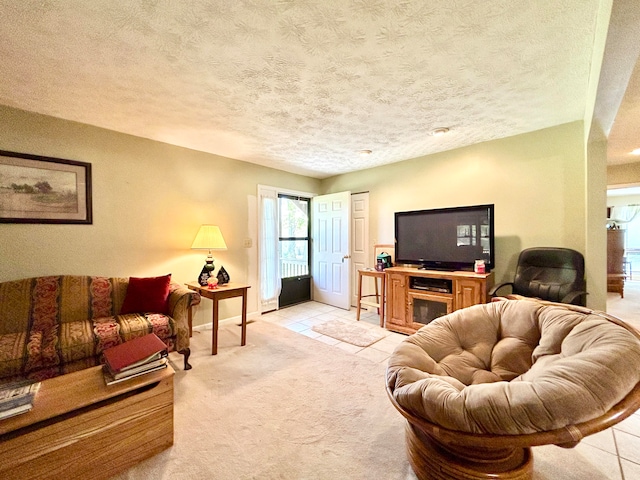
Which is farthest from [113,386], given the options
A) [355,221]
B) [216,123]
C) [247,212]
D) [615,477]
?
[355,221]

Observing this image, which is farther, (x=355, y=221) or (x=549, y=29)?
(x=355, y=221)

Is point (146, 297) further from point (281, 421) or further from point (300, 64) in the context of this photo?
point (300, 64)

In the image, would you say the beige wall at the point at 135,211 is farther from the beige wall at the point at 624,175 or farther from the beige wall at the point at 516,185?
the beige wall at the point at 624,175

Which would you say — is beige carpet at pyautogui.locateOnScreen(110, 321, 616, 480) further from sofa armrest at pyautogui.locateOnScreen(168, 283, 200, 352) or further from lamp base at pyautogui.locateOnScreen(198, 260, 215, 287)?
lamp base at pyautogui.locateOnScreen(198, 260, 215, 287)

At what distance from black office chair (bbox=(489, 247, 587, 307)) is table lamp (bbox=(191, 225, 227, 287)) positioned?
3.12 meters

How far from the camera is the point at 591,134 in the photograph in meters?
2.31

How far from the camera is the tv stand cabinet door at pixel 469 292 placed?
2.89 metres

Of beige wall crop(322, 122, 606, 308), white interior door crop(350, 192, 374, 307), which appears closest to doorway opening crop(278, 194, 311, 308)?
white interior door crop(350, 192, 374, 307)

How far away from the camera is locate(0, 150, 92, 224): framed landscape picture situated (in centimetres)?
240

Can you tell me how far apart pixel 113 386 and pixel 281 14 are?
2163mm

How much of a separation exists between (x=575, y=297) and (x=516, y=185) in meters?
1.36

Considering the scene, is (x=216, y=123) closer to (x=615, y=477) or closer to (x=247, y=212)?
(x=247, y=212)

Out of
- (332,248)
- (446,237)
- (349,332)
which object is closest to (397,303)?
(349,332)

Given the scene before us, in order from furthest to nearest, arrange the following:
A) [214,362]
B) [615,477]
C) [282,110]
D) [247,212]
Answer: [247,212], [214,362], [282,110], [615,477]
